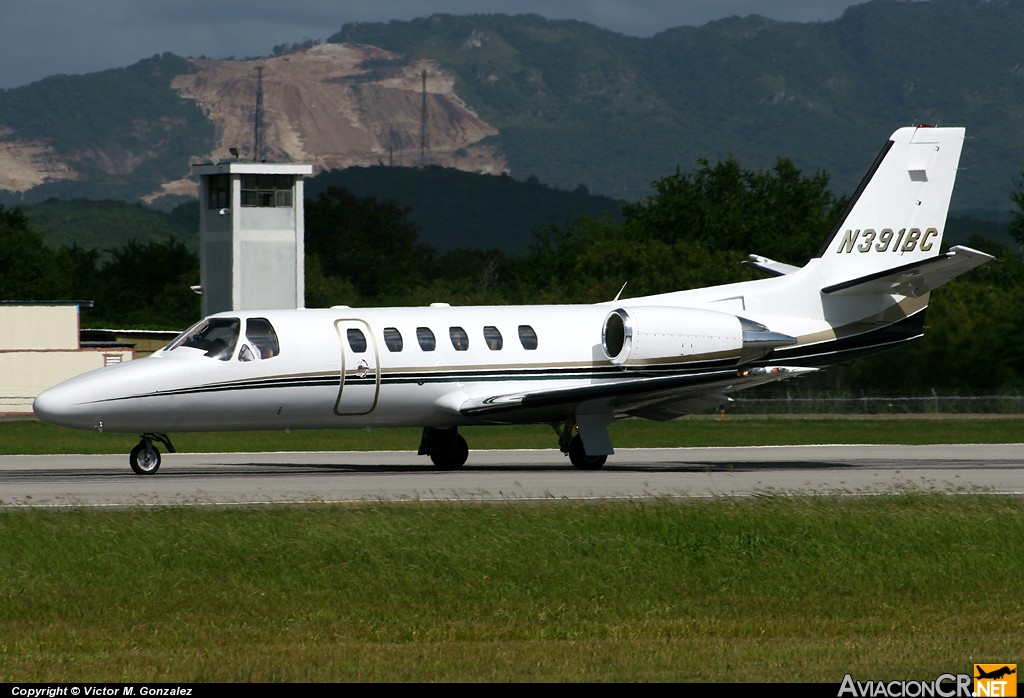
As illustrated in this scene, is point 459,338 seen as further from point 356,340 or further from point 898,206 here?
point 898,206

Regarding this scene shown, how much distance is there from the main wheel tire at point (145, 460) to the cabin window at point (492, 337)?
634 centimetres

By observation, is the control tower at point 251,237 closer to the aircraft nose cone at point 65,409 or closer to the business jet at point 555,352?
the business jet at point 555,352

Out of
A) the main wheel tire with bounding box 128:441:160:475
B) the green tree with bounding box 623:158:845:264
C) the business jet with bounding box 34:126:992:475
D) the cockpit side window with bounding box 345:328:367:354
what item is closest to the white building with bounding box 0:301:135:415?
the main wheel tire with bounding box 128:441:160:475

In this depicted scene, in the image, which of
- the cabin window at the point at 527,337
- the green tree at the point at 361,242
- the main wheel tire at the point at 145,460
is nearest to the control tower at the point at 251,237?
the main wheel tire at the point at 145,460

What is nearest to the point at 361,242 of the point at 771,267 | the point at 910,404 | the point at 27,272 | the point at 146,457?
the point at 27,272

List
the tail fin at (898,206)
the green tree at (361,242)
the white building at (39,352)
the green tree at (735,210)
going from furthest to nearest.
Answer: the green tree at (361,242) → the green tree at (735,210) → the white building at (39,352) → the tail fin at (898,206)

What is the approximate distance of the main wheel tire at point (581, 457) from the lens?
28609 millimetres

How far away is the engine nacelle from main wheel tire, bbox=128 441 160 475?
8.53 m

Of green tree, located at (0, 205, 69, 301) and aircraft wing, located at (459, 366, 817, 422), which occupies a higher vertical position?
aircraft wing, located at (459, 366, 817, 422)

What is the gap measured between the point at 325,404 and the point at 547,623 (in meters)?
14.1

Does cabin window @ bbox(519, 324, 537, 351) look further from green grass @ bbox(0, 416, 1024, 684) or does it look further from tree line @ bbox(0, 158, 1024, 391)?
tree line @ bbox(0, 158, 1024, 391)

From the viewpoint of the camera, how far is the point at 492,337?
28.2m

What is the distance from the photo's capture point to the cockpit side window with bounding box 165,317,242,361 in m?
26.4

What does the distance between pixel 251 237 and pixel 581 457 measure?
43962mm
